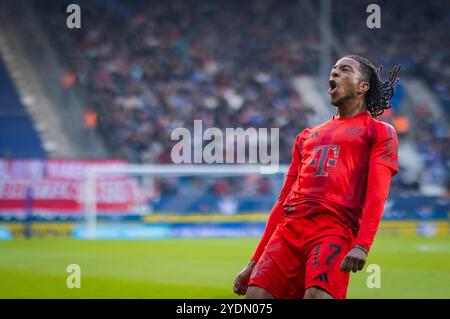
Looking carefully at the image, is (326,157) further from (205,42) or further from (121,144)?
(205,42)

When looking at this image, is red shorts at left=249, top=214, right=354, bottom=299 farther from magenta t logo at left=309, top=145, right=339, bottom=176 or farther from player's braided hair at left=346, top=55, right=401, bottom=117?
player's braided hair at left=346, top=55, right=401, bottom=117

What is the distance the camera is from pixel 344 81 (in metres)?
5.65

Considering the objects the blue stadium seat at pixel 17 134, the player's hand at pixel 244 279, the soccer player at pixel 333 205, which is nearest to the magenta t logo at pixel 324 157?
the soccer player at pixel 333 205

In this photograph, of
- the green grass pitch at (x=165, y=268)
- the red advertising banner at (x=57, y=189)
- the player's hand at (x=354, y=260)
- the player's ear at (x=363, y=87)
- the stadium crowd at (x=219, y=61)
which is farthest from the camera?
the stadium crowd at (x=219, y=61)

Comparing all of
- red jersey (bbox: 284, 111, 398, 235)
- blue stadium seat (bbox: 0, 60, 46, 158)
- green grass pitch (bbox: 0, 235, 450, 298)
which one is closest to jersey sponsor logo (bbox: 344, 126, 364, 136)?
red jersey (bbox: 284, 111, 398, 235)

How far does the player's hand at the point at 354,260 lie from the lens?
5137mm

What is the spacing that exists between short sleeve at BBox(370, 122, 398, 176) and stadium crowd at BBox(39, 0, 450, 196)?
20.6m

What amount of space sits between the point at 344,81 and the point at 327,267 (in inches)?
48.0

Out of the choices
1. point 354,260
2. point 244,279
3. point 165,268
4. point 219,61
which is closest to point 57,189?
point 219,61

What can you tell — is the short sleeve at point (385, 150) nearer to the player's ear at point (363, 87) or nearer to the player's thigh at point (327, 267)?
the player's ear at point (363, 87)

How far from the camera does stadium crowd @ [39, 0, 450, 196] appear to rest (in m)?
27.2

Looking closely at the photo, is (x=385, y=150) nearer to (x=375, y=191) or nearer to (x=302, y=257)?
(x=375, y=191)

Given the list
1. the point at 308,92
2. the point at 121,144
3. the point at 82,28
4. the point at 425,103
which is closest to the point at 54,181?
the point at 121,144

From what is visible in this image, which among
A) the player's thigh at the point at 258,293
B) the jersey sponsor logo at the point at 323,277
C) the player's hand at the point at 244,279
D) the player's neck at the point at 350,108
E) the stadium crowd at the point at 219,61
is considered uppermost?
the stadium crowd at the point at 219,61
